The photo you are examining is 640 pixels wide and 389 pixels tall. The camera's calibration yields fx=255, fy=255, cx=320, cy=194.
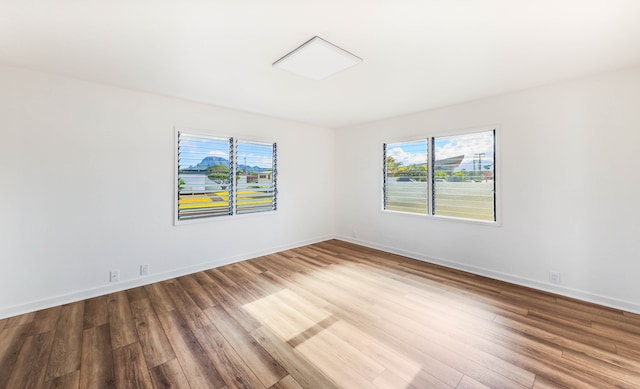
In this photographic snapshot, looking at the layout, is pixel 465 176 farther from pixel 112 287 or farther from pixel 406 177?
pixel 112 287

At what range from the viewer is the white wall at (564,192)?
269 centimetres

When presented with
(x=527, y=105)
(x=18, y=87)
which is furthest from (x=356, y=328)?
(x=18, y=87)

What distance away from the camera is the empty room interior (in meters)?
1.87

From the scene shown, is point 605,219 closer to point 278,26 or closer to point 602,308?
point 602,308

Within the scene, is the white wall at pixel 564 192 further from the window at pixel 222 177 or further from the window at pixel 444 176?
the window at pixel 222 177

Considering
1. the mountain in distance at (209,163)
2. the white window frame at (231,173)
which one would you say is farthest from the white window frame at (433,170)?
the mountain in distance at (209,163)

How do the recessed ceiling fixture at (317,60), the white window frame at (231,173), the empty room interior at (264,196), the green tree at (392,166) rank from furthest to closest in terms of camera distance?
1. the green tree at (392,166)
2. the white window frame at (231,173)
3. the recessed ceiling fixture at (317,60)
4. the empty room interior at (264,196)

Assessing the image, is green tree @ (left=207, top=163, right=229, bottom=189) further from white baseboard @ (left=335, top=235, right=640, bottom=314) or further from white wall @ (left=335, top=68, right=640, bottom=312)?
white wall @ (left=335, top=68, right=640, bottom=312)

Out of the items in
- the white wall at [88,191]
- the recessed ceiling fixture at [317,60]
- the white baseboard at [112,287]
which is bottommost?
the white baseboard at [112,287]

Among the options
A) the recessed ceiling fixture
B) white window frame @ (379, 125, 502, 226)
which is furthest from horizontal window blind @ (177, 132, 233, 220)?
white window frame @ (379, 125, 502, 226)

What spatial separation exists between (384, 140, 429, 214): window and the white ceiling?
4.36 ft

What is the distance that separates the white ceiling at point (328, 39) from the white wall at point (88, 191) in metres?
0.34

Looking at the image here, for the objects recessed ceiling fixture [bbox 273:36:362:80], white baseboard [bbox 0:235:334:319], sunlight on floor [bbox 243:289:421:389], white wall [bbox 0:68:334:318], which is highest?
recessed ceiling fixture [bbox 273:36:362:80]

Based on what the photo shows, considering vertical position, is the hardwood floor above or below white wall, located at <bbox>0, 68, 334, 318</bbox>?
below
